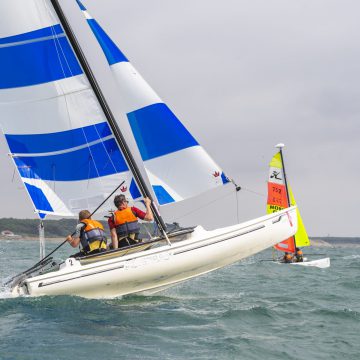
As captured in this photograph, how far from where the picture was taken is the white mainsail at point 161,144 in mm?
12070

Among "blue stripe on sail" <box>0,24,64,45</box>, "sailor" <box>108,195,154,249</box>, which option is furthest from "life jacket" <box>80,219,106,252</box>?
"blue stripe on sail" <box>0,24,64,45</box>

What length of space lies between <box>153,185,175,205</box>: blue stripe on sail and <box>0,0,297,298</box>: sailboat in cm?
2

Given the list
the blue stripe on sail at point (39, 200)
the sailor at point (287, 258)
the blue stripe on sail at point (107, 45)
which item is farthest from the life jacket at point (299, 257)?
the blue stripe on sail at point (107, 45)

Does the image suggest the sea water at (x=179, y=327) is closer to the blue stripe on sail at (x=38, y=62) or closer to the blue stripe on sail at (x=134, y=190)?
the blue stripe on sail at (x=134, y=190)

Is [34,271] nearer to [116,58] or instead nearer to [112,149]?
[112,149]

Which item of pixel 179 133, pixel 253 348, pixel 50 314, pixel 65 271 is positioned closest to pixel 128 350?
pixel 253 348

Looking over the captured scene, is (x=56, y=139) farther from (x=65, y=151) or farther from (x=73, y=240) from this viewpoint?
(x=73, y=240)

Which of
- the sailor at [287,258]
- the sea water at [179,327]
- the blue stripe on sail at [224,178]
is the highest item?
the blue stripe on sail at [224,178]

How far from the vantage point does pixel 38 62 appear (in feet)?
42.4

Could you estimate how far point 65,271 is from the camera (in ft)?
35.7

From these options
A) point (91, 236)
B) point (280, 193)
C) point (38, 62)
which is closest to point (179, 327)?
point (91, 236)

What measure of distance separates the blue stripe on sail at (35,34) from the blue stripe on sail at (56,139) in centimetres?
208

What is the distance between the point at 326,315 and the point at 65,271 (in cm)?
486

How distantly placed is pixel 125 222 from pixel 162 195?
99cm
